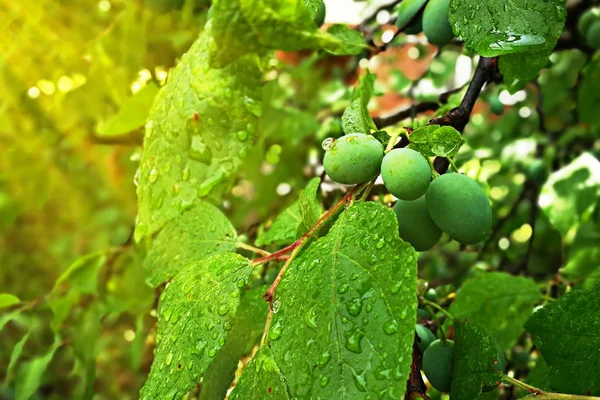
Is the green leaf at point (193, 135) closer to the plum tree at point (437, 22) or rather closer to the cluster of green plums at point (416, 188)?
the cluster of green plums at point (416, 188)

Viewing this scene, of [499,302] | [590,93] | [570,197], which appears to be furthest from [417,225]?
[590,93]

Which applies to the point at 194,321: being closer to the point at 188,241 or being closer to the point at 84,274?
the point at 188,241

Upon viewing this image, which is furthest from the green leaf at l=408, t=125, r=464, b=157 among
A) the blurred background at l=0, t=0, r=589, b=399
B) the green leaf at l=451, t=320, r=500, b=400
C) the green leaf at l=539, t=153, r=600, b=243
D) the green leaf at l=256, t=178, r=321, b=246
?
the green leaf at l=539, t=153, r=600, b=243

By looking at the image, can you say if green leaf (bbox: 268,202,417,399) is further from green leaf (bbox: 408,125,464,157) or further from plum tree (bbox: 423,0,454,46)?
plum tree (bbox: 423,0,454,46)

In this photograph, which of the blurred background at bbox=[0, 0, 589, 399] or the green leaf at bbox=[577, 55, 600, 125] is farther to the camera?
the green leaf at bbox=[577, 55, 600, 125]

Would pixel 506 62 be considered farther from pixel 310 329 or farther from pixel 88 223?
pixel 88 223

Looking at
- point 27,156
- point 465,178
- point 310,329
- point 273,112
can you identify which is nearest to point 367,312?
point 310,329
